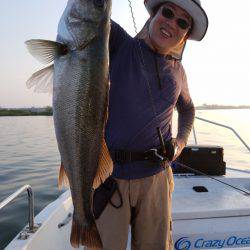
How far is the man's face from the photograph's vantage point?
316 centimetres

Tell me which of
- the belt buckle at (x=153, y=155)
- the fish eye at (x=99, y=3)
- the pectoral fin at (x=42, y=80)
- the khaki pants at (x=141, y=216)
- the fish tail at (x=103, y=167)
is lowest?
the khaki pants at (x=141, y=216)

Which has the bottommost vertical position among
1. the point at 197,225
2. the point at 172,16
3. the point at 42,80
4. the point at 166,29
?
the point at 197,225

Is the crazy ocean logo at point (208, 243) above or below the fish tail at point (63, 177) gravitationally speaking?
below

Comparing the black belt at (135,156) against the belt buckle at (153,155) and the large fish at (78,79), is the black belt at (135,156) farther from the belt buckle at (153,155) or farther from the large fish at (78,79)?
the large fish at (78,79)

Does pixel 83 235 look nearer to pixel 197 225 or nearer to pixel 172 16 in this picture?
pixel 172 16

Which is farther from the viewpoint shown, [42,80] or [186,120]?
[186,120]

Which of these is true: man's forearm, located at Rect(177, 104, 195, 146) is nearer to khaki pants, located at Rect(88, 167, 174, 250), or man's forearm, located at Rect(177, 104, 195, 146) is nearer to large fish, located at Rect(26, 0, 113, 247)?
khaki pants, located at Rect(88, 167, 174, 250)

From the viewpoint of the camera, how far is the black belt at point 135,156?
9.87 ft

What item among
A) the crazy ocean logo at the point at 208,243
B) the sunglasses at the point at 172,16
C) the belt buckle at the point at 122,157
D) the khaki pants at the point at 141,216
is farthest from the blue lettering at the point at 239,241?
the sunglasses at the point at 172,16

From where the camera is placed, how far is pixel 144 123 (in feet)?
10.00

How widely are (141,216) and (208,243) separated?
5.52 feet

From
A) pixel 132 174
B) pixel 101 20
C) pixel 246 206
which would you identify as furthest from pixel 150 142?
pixel 246 206

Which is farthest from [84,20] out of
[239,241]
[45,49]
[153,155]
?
[239,241]

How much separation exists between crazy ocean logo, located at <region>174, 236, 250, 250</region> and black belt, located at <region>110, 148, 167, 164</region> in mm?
1748
